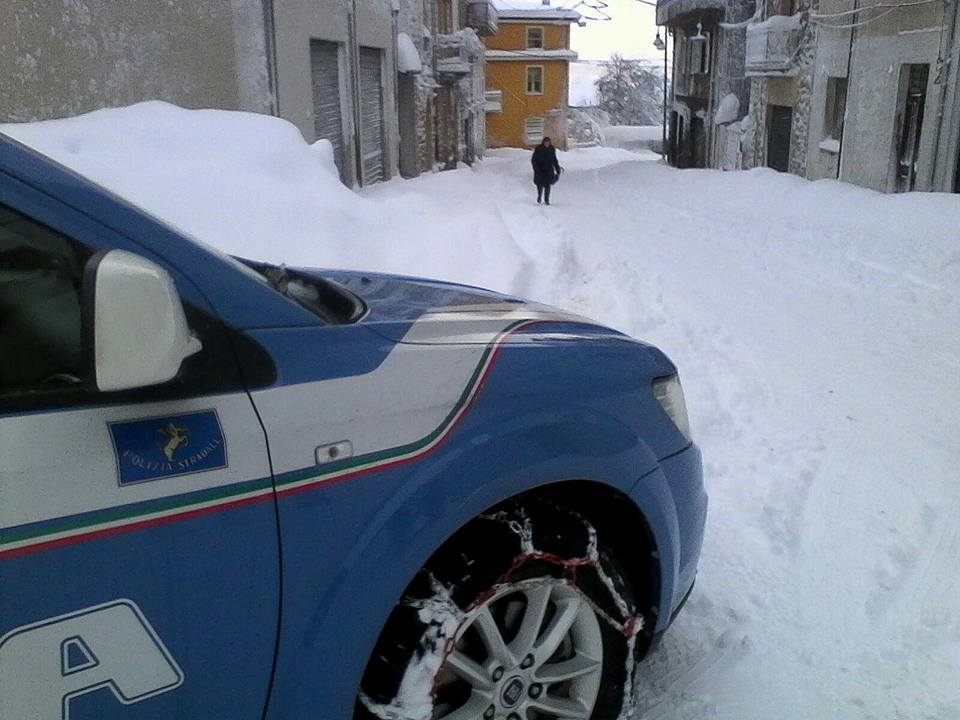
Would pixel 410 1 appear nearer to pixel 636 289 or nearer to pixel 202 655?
pixel 636 289

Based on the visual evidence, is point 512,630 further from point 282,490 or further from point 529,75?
point 529,75

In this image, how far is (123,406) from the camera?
4.76 ft

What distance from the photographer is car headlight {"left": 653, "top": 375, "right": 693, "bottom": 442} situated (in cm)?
258

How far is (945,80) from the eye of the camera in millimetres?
13391

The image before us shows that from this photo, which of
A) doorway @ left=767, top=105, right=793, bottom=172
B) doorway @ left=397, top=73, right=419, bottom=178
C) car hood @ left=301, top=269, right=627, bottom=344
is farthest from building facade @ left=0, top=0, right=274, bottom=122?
doorway @ left=767, top=105, right=793, bottom=172

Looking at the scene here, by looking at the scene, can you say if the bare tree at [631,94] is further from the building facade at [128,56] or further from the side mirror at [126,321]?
the side mirror at [126,321]

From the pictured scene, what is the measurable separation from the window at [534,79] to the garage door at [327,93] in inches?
1371

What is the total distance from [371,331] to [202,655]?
74 centimetres

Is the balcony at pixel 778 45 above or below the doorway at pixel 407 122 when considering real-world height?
above

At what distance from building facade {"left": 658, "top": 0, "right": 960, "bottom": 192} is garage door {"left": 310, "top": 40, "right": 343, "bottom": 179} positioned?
9821mm

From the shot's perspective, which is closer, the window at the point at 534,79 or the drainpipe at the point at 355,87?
the drainpipe at the point at 355,87

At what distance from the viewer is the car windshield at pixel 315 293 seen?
197 centimetres

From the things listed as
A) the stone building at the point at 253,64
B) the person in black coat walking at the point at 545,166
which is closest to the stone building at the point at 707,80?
the stone building at the point at 253,64

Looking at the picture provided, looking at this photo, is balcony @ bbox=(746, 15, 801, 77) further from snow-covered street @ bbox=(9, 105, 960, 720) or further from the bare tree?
the bare tree
